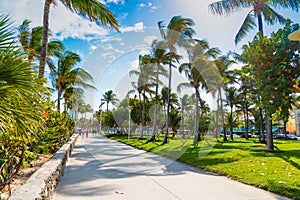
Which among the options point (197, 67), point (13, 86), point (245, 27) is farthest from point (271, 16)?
point (13, 86)

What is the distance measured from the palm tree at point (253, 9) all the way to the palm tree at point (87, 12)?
390 inches

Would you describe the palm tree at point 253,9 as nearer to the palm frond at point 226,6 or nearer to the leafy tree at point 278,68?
the palm frond at point 226,6

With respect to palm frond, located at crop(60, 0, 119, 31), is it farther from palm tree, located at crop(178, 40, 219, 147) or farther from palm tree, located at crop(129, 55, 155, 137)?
palm tree, located at crop(129, 55, 155, 137)

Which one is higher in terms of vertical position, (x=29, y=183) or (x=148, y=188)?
(x=29, y=183)

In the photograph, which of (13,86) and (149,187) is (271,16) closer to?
(149,187)

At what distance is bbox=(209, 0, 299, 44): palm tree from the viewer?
15.3m

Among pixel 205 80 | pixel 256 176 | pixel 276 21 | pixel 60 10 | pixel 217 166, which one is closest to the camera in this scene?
pixel 256 176

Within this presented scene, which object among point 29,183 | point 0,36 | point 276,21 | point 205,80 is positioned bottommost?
point 29,183

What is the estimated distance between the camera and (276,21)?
1723 centimetres

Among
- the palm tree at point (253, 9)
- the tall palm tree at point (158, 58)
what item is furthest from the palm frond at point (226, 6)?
the tall palm tree at point (158, 58)

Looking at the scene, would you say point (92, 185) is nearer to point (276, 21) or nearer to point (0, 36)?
point (0, 36)

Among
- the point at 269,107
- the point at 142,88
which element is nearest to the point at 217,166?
the point at 269,107

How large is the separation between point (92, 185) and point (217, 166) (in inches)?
192

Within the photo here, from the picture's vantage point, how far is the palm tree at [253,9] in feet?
50.3
